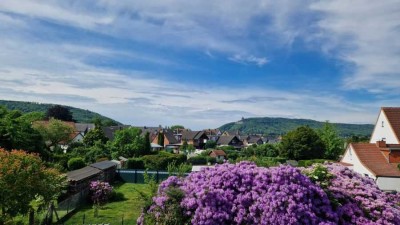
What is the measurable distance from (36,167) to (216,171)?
11203 mm

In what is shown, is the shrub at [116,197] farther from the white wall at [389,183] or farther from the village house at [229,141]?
the village house at [229,141]

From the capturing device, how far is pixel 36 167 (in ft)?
51.9

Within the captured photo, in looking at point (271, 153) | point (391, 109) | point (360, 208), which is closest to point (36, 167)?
point (360, 208)

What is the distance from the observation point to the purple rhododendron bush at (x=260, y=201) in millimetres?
6875

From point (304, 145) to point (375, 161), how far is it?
80.2 ft

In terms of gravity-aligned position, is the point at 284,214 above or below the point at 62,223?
above

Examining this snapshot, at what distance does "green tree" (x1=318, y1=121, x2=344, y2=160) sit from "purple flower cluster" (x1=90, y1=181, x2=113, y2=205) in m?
44.4

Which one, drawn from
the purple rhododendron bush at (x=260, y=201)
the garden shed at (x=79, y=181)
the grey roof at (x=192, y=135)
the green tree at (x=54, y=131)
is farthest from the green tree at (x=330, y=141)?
the purple rhododendron bush at (x=260, y=201)

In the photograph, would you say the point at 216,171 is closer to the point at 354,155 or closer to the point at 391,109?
the point at 354,155

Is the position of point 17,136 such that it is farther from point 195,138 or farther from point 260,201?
point 195,138

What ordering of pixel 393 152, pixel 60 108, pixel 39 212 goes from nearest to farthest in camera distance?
1. pixel 39 212
2. pixel 393 152
3. pixel 60 108

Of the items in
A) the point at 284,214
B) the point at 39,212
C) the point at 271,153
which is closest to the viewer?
the point at 284,214

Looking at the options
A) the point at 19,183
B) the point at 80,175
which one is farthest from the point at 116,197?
the point at 19,183

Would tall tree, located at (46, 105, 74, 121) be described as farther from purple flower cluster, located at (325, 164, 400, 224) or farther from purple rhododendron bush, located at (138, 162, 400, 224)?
purple flower cluster, located at (325, 164, 400, 224)
